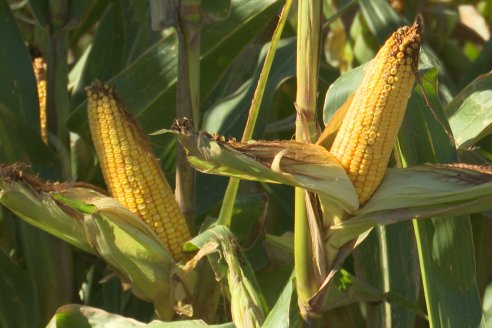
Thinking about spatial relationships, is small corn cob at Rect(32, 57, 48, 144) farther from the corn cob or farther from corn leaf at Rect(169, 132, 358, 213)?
corn leaf at Rect(169, 132, 358, 213)

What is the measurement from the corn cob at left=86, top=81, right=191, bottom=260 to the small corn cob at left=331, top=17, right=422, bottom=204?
A: 330 mm

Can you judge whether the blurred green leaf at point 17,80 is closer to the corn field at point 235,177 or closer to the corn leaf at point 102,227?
the corn field at point 235,177

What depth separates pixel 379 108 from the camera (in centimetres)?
114

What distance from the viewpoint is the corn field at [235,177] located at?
3.87 feet

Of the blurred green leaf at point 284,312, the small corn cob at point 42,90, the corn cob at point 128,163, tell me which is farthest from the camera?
the small corn cob at point 42,90

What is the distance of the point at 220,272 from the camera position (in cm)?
138

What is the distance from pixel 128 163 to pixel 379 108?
1.36ft

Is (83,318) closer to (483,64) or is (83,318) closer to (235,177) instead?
(235,177)

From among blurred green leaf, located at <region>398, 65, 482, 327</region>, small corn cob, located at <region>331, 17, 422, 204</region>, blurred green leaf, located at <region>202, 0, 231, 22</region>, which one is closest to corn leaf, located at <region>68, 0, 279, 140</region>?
blurred green leaf, located at <region>202, 0, 231, 22</region>

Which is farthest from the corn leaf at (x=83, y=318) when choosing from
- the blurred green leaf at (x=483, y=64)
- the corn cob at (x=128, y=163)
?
the blurred green leaf at (x=483, y=64)

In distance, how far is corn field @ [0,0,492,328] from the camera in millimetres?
1181

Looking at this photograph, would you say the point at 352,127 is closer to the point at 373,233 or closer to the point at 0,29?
the point at 373,233

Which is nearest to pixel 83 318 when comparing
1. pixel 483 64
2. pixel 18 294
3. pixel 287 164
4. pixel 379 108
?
pixel 18 294

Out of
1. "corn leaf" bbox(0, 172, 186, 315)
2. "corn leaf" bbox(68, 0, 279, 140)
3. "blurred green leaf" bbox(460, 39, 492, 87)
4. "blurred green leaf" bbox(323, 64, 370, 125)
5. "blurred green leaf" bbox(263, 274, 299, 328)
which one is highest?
"corn leaf" bbox(68, 0, 279, 140)
